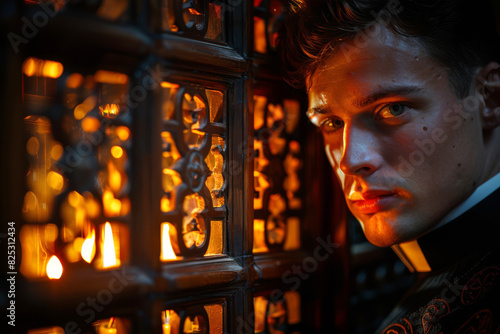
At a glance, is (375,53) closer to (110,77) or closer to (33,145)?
(110,77)

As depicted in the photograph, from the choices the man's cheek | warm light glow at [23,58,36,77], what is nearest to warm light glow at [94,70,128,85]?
warm light glow at [23,58,36,77]

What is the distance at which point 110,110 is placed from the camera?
1014 mm

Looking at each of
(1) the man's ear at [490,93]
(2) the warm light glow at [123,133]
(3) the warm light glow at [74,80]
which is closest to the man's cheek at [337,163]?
(1) the man's ear at [490,93]

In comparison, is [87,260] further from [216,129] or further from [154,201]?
[216,129]

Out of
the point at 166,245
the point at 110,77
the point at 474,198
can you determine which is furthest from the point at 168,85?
the point at 474,198

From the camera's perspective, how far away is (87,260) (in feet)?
3.17

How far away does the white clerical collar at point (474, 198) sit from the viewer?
1.14m

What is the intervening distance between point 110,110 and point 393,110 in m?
0.68

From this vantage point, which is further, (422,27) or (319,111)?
(319,111)

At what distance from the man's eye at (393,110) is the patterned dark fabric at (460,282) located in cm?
30

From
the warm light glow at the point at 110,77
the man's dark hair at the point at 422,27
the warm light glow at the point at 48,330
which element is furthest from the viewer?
the man's dark hair at the point at 422,27

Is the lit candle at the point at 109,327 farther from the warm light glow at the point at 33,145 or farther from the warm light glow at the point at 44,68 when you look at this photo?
the warm light glow at the point at 44,68

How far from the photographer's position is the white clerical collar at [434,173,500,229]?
1.14 meters

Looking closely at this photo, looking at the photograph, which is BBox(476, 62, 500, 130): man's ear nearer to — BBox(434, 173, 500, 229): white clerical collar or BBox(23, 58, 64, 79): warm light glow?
BBox(434, 173, 500, 229): white clerical collar
